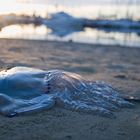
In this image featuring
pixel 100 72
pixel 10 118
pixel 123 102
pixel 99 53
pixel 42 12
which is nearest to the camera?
pixel 10 118

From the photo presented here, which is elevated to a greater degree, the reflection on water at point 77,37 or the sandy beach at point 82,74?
the sandy beach at point 82,74

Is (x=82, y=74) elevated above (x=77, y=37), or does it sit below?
above

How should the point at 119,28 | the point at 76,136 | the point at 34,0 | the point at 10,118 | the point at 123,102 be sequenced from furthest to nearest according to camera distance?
the point at 34,0 → the point at 119,28 → the point at 123,102 → the point at 10,118 → the point at 76,136

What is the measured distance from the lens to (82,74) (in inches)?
462

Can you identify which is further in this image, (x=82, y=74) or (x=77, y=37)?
(x=77, y=37)

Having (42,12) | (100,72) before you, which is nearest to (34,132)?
(100,72)

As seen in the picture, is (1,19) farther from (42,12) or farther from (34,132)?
(34,132)

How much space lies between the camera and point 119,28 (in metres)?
40.1

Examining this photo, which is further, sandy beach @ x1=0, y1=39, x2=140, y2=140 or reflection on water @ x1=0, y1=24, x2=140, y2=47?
reflection on water @ x1=0, y1=24, x2=140, y2=47

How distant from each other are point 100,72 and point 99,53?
17.2 feet

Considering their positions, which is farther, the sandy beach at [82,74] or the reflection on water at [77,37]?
the reflection on water at [77,37]

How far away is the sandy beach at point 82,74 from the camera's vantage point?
22.2 ft

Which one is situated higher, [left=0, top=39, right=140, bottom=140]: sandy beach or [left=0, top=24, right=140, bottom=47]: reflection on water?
[left=0, top=39, right=140, bottom=140]: sandy beach

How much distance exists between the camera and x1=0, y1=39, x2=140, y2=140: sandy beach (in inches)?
266
